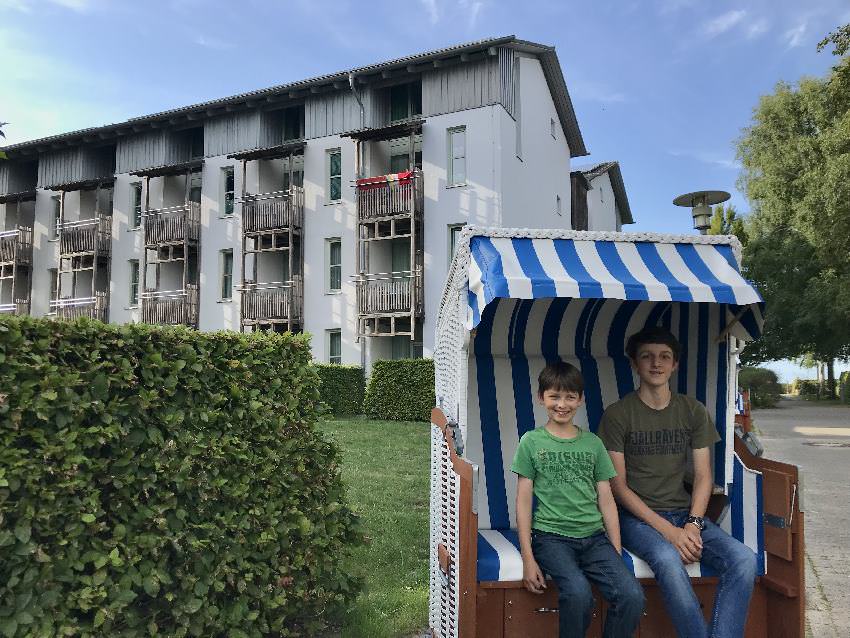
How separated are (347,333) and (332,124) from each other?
315 inches

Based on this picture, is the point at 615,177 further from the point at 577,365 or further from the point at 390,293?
the point at 577,365

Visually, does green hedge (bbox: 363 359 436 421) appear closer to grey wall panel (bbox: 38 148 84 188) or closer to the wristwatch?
the wristwatch

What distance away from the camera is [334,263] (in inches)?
1046

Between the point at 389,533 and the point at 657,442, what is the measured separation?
339 cm

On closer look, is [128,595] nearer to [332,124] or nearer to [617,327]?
[617,327]

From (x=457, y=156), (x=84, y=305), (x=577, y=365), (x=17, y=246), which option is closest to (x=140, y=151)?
(x=84, y=305)

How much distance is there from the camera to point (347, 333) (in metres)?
25.4

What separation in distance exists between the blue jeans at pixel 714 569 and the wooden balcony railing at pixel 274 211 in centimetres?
2349

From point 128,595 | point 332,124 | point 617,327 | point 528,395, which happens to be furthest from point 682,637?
point 332,124

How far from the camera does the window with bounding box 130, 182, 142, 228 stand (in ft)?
102

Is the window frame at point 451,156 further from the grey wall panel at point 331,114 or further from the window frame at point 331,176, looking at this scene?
the window frame at point 331,176

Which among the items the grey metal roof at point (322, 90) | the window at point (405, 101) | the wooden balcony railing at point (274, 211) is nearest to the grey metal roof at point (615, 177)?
the grey metal roof at point (322, 90)

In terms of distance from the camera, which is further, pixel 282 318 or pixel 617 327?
pixel 282 318

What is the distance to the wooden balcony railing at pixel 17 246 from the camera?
3306 centimetres
